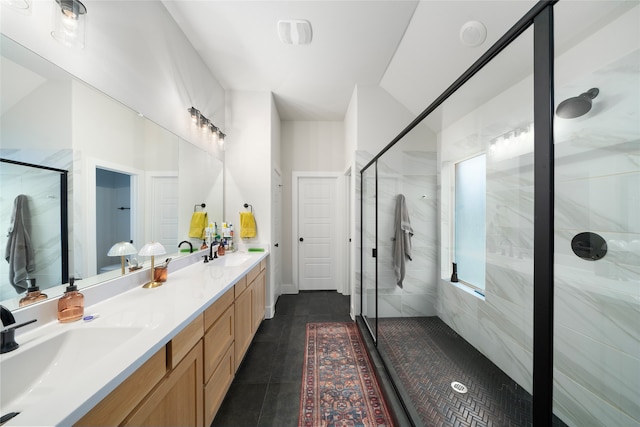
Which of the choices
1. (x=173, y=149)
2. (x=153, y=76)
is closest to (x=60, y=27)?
(x=153, y=76)

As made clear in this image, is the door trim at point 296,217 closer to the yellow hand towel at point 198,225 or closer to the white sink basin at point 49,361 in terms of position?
the yellow hand towel at point 198,225

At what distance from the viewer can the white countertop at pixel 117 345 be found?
0.52m

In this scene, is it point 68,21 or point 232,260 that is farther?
point 232,260

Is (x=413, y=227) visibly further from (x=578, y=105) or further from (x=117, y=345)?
(x=117, y=345)

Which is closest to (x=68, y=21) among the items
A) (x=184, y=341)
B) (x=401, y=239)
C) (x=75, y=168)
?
(x=75, y=168)

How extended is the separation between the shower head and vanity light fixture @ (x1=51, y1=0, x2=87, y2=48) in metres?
2.22

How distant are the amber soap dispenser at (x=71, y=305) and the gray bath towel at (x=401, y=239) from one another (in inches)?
90.0

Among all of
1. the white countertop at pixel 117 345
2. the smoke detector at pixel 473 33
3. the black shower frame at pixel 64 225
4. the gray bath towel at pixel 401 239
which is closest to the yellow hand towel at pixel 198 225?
the white countertop at pixel 117 345

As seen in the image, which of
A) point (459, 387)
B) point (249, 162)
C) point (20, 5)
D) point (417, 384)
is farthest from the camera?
point (249, 162)

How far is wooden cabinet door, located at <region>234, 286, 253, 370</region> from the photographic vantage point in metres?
1.69

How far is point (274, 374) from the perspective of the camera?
1812 millimetres

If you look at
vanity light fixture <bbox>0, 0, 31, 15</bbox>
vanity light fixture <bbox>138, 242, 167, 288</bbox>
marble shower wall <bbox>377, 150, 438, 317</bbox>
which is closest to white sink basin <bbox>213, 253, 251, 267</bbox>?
vanity light fixture <bbox>138, 242, 167, 288</bbox>

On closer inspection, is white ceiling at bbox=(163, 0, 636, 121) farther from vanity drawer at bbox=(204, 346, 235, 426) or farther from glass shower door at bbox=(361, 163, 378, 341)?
vanity drawer at bbox=(204, 346, 235, 426)

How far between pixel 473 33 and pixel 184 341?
103 inches
